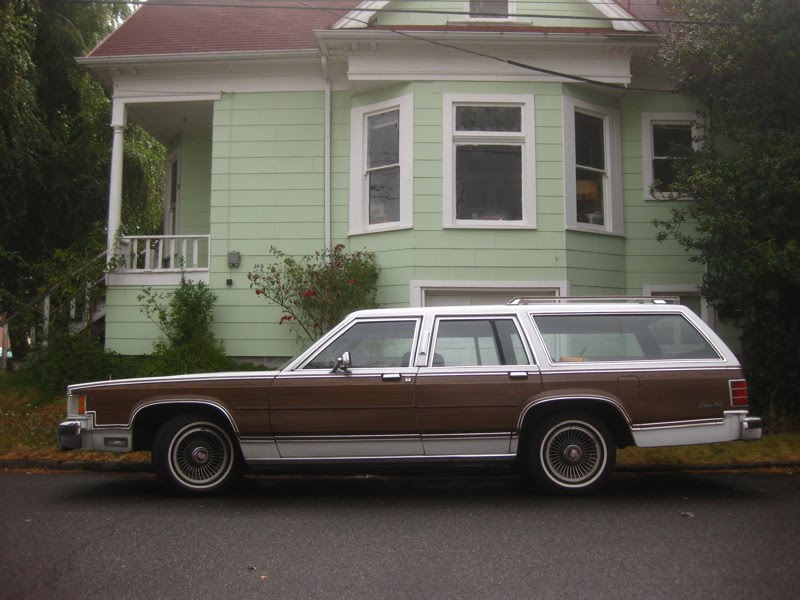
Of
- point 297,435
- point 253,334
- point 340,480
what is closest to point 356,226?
point 253,334

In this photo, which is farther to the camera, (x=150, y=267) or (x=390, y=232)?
(x=150, y=267)

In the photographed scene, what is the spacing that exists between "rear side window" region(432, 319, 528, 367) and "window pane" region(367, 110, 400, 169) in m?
5.77

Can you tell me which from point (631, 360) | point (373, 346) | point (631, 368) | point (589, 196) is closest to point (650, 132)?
point (589, 196)

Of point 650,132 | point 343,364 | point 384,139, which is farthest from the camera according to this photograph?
point 650,132

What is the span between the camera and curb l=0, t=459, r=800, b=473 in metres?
8.24

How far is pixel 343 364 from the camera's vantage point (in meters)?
6.78

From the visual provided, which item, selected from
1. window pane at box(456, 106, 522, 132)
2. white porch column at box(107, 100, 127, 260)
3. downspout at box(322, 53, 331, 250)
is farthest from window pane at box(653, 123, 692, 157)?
white porch column at box(107, 100, 127, 260)

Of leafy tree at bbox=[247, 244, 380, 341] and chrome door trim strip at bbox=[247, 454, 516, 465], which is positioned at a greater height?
leafy tree at bbox=[247, 244, 380, 341]

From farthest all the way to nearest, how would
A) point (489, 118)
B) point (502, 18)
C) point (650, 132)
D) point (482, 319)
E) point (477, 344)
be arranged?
point (650, 132) < point (502, 18) < point (489, 118) < point (482, 319) < point (477, 344)

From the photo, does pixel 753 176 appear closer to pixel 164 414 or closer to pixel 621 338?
pixel 621 338

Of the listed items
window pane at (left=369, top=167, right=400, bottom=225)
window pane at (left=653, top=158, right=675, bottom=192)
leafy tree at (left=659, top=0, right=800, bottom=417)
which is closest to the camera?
leafy tree at (left=659, top=0, right=800, bottom=417)

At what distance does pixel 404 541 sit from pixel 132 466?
166 inches

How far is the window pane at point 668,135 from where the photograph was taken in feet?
42.9

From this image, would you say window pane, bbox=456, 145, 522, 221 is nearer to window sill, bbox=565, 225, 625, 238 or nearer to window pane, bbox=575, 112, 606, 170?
window sill, bbox=565, 225, 625, 238
